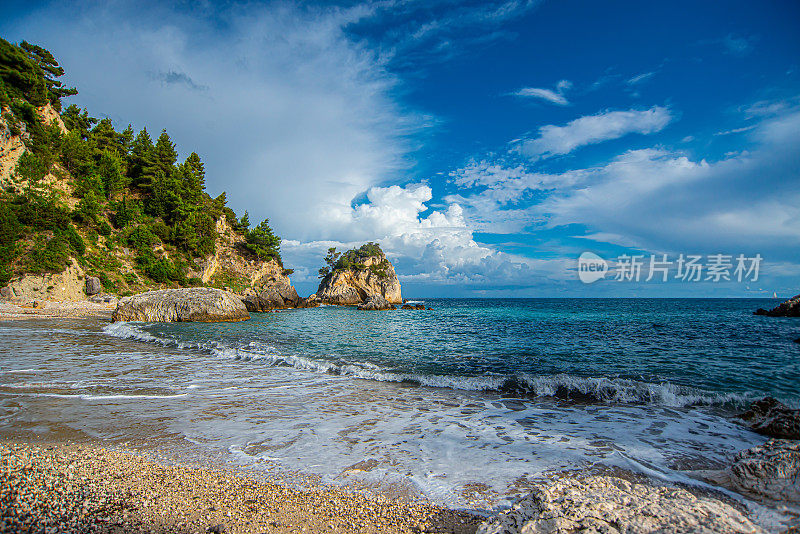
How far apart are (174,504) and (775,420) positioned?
1015 cm

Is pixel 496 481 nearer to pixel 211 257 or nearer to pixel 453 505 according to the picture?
pixel 453 505

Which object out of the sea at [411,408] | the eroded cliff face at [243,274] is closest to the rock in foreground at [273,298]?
the eroded cliff face at [243,274]

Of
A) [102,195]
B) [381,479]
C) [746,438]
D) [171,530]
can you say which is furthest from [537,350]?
[102,195]

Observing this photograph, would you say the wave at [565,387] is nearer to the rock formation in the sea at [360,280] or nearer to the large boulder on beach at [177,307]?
the large boulder on beach at [177,307]

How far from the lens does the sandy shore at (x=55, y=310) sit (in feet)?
86.8

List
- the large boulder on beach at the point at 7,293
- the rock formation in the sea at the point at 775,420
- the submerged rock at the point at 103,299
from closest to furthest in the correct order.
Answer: the rock formation in the sea at the point at 775,420, the large boulder on beach at the point at 7,293, the submerged rock at the point at 103,299

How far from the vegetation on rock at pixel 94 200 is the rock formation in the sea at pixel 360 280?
19.2 m

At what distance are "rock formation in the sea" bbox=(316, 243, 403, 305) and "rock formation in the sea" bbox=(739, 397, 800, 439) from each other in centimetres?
7122

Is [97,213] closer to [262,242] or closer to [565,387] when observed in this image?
[262,242]

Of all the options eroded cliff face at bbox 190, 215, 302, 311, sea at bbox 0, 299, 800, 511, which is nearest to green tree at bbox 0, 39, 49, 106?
eroded cliff face at bbox 190, 215, 302, 311

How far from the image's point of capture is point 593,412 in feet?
25.4

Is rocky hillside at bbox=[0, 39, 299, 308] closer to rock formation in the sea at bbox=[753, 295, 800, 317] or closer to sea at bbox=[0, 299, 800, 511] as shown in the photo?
sea at bbox=[0, 299, 800, 511]

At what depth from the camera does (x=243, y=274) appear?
5903 cm

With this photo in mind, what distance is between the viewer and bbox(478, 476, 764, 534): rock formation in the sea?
2.40 m
